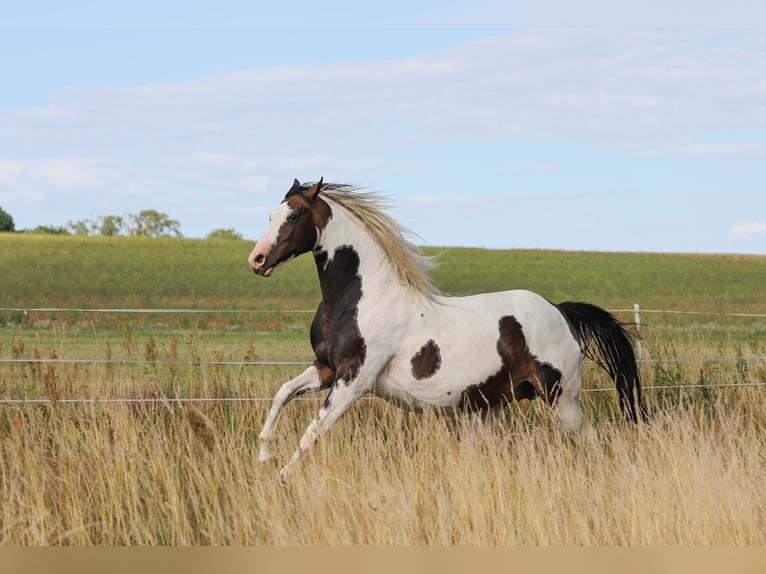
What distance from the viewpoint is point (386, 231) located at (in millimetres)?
5480

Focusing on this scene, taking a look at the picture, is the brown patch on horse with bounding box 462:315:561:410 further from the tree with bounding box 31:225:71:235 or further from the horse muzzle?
the tree with bounding box 31:225:71:235

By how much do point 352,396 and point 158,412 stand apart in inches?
116

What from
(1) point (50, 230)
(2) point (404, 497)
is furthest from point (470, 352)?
(1) point (50, 230)

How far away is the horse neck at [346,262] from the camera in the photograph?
5363 millimetres

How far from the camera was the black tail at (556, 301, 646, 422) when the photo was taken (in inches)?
249

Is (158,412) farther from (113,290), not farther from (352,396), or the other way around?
(113,290)

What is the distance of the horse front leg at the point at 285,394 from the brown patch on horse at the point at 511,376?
3.06 feet

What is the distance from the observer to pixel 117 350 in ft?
55.7


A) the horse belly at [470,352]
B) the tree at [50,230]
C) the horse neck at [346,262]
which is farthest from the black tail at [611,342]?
the tree at [50,230]

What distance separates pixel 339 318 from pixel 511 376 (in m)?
1.20

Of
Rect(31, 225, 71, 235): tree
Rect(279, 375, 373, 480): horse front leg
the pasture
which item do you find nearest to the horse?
Rect(279, 375, 373, 480): horse front leg

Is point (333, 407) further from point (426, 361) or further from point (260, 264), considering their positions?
point (260, 264)

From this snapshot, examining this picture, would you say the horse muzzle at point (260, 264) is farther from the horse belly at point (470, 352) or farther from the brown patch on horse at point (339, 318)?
the horse belly at point (470, 352)

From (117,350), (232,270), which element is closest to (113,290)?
(232,270)
